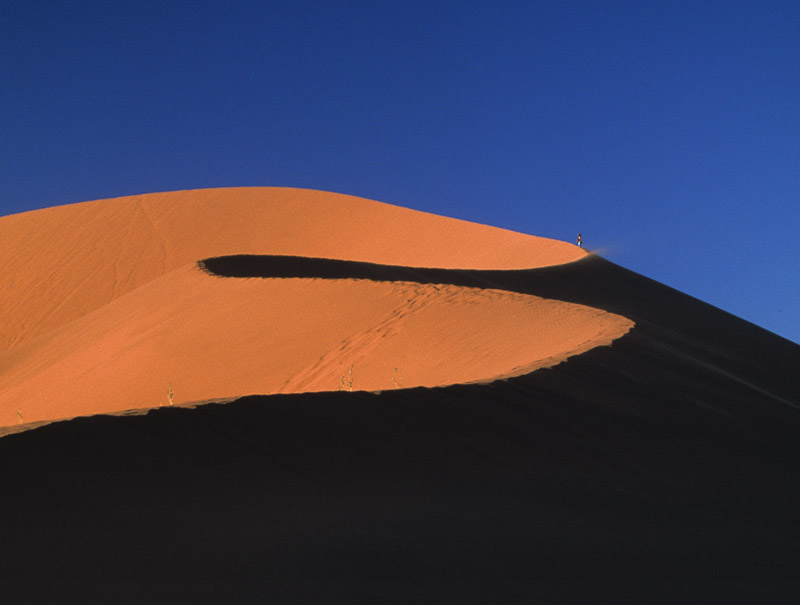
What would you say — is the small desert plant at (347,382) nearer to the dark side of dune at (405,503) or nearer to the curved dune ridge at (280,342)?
the curved dune ridge at (280,342)

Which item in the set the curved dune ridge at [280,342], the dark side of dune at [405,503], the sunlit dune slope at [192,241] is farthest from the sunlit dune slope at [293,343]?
the sunlit dune slope at [192,241]

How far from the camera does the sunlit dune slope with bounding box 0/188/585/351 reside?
31156 mm

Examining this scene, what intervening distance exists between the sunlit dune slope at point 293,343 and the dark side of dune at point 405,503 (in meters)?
2.16

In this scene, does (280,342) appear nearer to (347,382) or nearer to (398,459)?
(347,382)

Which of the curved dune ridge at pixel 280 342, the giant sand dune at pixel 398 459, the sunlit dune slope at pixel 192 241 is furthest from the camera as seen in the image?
the sunlit dune slope at pixel 192 241

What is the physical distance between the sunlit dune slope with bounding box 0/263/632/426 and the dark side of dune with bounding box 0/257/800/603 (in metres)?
2.16

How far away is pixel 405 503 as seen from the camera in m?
5.22

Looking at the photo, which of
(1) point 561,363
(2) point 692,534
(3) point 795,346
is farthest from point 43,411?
(3) point 795,346

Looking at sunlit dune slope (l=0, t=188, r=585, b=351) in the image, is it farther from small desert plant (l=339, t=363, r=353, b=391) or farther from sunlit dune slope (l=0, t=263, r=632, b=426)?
small desert plant (l=339, t=363, r=353, b=391)

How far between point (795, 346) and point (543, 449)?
54.8 feet

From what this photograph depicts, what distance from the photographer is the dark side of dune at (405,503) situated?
13.2 ft

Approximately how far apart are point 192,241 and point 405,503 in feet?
116

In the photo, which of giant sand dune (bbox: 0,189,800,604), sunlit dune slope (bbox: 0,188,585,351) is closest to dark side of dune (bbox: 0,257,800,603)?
giant sand dune (bbox: 0,189,800,604)

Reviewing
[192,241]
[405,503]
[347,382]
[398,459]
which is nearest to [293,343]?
[347,382]
